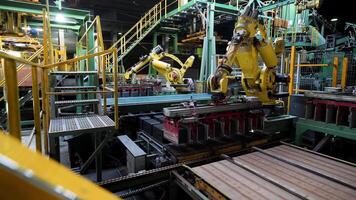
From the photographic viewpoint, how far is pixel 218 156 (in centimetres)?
388

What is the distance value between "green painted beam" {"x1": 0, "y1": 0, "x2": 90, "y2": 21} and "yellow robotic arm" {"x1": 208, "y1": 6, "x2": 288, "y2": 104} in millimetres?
5175

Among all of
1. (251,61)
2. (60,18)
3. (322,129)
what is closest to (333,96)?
(322,129)

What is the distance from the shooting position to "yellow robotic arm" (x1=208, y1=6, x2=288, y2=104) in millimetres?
4273

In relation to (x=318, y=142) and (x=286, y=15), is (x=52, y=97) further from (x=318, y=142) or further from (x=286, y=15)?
(x=286, y=15)

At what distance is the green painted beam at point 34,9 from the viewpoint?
652 cm

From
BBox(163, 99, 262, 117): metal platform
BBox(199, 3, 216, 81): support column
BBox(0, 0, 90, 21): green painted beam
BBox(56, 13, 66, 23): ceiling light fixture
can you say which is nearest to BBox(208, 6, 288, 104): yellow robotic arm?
BBox(163, 99, 262, 117): metal platform

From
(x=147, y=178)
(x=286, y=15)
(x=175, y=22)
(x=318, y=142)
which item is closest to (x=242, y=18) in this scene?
(x=318, y=142)

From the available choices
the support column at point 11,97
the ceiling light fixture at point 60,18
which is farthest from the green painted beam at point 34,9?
the support column at point 11,97

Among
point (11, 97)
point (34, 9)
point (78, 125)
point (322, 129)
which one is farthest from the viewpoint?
point (34, 9)

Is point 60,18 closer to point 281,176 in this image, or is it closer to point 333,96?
point 281,176

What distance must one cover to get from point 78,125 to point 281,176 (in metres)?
3.04

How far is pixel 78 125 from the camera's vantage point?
342 cm

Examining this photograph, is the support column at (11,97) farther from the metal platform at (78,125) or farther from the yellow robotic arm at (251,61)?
the yellow robotic arm at (251,61)

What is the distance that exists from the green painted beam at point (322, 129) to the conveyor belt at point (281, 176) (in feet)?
2.28
